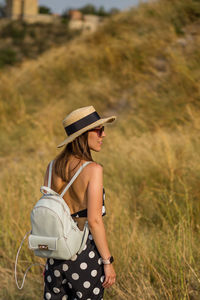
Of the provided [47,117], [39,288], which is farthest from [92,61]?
[39,288]

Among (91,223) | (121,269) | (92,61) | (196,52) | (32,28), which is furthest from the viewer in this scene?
(32,28)

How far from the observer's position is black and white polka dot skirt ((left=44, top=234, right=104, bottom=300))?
6.23 feet

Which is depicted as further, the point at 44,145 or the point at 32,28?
the point at 32,28

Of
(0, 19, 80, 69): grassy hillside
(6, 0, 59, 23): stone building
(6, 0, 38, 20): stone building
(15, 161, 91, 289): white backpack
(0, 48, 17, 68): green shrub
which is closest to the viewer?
(15, 161, 91, 289): white backpack

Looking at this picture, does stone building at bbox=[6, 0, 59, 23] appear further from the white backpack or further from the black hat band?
the white backpack

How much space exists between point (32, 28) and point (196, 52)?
54.3 meters

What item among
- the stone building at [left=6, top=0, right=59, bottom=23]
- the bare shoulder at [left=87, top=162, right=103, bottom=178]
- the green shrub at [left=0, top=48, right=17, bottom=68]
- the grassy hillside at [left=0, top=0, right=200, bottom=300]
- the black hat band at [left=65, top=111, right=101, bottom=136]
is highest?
the stone building at [left=6, top=0, right=59, bottom=23]

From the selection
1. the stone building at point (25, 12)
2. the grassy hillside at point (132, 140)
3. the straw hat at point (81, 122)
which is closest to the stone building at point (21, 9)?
the stone building at point (25, 12)

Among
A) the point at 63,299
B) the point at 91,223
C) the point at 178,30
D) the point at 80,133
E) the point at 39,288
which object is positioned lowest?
the point at 39,288

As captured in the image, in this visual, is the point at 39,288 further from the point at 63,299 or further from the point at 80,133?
the point at 80,133

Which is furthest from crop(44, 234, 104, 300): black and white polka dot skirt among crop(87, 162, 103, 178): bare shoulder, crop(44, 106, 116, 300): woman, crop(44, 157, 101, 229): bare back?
crop(87, 162, 103, 178): bare shoulder

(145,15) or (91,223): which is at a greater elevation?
(145,15)

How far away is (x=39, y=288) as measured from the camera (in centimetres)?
279

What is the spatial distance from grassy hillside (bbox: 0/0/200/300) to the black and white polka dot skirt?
0.45 m
